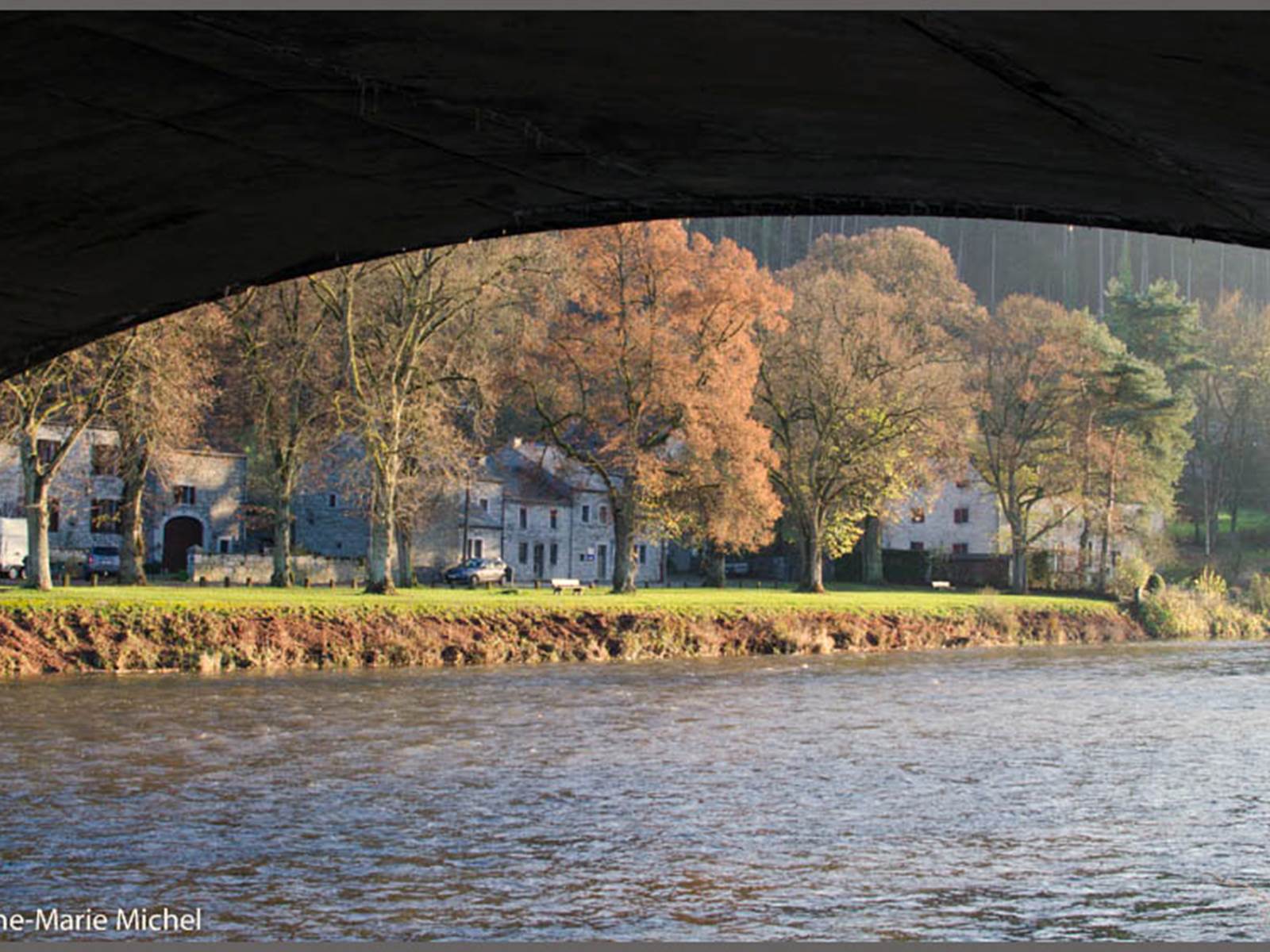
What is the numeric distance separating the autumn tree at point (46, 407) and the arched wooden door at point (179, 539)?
3067 centimetres

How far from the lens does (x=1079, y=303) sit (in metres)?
174

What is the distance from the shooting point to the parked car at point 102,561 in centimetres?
6731

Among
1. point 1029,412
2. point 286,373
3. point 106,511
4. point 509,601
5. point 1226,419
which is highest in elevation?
point 1226,419

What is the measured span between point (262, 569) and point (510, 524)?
20.5m

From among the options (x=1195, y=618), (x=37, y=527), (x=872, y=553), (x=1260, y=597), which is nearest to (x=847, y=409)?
(x=1195, y=618)

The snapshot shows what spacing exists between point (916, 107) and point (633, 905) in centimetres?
807

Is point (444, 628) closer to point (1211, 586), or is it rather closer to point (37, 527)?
point (37, 527)

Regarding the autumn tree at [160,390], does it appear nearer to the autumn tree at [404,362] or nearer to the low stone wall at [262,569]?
the autumn tree at [404,362]

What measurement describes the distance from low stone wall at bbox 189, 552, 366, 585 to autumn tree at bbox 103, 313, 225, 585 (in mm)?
10612

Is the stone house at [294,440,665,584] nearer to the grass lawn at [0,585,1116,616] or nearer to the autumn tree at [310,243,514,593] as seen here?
the grass lawn at [0,585,1116,616]

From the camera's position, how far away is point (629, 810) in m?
19.8

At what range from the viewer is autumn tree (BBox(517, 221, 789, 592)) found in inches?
2249

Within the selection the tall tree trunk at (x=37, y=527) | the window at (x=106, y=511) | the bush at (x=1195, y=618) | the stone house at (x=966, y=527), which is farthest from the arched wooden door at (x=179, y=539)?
the bush at (x=1195, y=618)

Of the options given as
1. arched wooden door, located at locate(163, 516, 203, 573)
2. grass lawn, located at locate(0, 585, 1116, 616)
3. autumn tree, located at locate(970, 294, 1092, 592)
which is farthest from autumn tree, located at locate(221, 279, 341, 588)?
autumn tree, located at locate(970, 294, 1092, 592)
